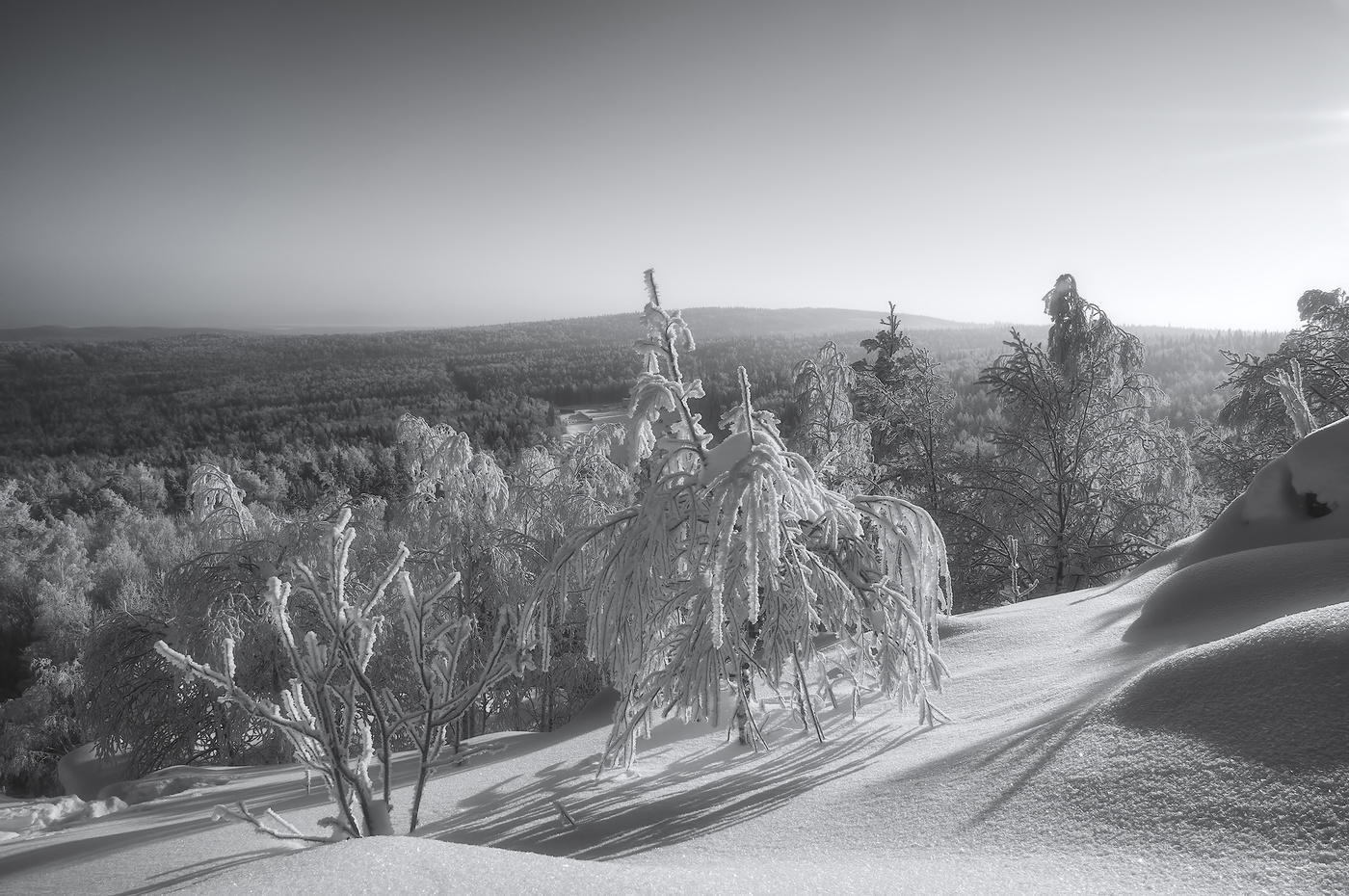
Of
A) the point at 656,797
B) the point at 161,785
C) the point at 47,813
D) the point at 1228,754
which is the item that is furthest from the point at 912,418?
the point at 47,813

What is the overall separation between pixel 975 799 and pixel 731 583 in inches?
61.5

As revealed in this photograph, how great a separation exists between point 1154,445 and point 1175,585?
8535mm

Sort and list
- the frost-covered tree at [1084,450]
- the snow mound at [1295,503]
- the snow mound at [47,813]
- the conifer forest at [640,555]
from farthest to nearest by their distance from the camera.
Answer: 1. the frost-covered tree at [1084,450]
2. the snow mound at [1295,503]
3. the snow mound at [47,813]
4. the conifer forest at [640,555]

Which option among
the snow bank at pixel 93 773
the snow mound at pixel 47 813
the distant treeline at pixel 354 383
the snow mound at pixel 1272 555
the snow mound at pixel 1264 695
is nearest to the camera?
the snow mound at pixel 1264 695

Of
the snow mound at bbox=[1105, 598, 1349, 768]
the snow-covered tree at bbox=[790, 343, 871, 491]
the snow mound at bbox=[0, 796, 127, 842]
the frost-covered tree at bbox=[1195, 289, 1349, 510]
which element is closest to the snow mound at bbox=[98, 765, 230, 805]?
the snow mound at bbox=[0, 796, 127, 842]

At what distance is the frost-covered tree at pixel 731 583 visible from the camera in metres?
3.77

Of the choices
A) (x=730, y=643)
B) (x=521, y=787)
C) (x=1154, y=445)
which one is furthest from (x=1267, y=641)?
(x=1154, y=445)

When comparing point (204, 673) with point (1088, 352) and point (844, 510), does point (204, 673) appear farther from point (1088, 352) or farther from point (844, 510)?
point (1088, 352)

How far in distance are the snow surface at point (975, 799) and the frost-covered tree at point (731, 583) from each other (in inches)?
19.8

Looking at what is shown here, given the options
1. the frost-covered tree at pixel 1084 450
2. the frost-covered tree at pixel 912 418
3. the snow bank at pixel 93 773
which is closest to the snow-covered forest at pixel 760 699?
the snow bank at pixel 93 773

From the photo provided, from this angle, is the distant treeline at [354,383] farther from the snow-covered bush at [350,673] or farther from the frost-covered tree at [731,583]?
the snow-covered bush at [350,673]

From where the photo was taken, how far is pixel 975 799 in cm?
252

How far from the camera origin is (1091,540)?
1152 cm

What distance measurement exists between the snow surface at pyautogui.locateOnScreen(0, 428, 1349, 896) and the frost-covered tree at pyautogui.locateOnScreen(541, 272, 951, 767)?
1.65ft
